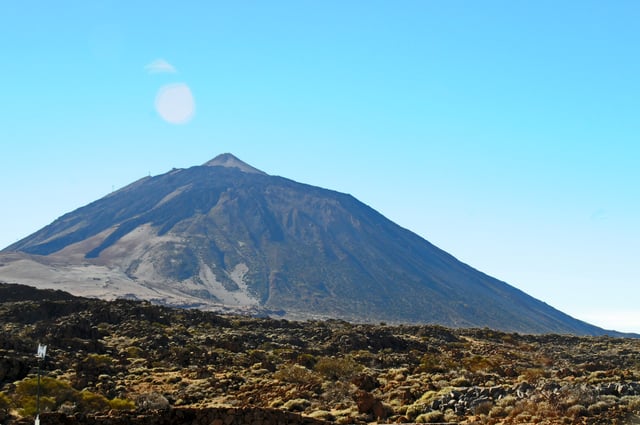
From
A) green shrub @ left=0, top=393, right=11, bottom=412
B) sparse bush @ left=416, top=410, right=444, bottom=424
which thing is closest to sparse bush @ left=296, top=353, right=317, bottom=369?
sparse bush @ left=416, top=410, right=444, bottom=424

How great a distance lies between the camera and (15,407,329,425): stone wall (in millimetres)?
16428

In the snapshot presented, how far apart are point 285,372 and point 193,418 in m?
11.1

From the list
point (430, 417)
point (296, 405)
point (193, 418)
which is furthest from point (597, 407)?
point (193, 418)

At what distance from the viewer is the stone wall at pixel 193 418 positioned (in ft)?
53.9

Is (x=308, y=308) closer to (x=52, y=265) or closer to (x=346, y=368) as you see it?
(x=52, y=265)

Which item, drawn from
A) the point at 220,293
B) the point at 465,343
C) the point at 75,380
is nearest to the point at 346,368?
the point at 75,380

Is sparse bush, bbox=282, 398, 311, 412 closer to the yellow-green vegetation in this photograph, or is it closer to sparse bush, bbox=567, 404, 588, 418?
the yellow-green vegetation

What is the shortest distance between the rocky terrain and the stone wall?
5 centimetres

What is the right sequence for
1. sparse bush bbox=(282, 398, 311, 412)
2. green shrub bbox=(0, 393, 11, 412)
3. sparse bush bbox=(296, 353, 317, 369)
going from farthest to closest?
sparse bush bbox=(296, 353, 317, 369)
sparse bush bbox=(282, 398, 311, 412)
green shrub bbox=(0, 393, 11, 412)

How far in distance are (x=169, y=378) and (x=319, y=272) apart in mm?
169696

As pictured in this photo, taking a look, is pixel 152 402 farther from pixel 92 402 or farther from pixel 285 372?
pixel 285 372

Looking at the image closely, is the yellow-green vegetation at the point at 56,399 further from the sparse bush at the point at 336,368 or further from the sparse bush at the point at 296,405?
the sparse bush at the point at 336,368

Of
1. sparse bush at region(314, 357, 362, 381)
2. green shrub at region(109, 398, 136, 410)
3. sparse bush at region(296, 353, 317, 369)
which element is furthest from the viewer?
sparse bush at region(296, 353, 317, 369)

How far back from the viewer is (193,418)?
16.9m
